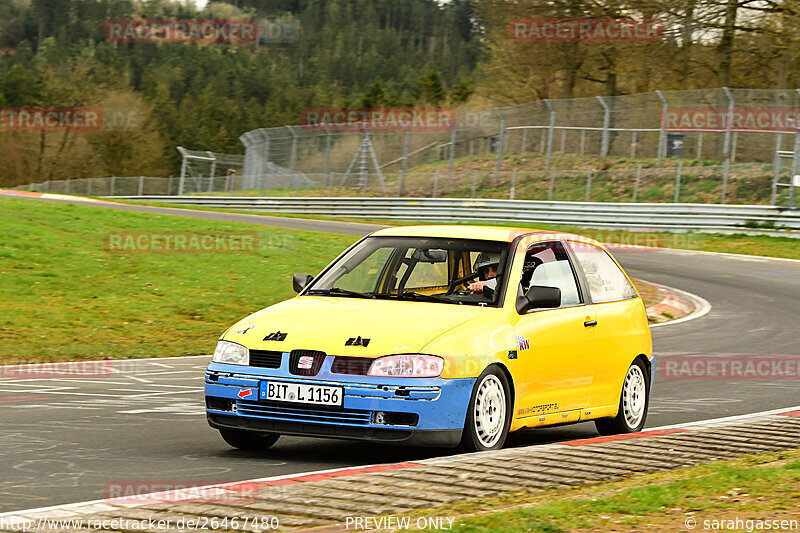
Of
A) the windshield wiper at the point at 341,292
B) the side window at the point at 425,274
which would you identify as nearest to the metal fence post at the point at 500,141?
the side window at the point at 425,274

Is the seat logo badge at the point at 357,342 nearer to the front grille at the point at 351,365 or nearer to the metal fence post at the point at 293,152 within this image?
the front grille at the point at 351,365

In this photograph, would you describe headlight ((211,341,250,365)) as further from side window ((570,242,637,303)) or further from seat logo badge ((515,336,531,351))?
side window ((570,242,637,303))

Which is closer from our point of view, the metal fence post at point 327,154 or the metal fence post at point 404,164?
the metal fence post at point 404,164

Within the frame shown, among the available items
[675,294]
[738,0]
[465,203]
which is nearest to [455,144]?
[465,203]

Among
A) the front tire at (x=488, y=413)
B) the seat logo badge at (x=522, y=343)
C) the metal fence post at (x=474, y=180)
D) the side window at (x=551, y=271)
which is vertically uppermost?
the side window at (x=551, y=271)

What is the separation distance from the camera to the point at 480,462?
21.8 feet

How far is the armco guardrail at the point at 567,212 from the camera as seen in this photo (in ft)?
110

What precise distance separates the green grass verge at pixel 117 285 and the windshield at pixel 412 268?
20.4 feet

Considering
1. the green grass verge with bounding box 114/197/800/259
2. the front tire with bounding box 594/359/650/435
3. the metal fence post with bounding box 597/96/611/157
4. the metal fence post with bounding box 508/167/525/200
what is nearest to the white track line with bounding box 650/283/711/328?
the green grass verge with bounding box 114/197/800/259

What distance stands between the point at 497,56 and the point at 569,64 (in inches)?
354

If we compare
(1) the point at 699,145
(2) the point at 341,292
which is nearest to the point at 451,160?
(1) the point at 699,145

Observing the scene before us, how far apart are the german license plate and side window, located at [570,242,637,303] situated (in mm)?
2762

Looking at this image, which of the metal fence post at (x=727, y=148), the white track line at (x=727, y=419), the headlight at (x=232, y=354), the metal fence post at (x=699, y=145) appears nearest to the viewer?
the headlight at (x=232, y=354)

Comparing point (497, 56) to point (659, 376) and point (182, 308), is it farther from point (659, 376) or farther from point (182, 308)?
point (659, 376)
